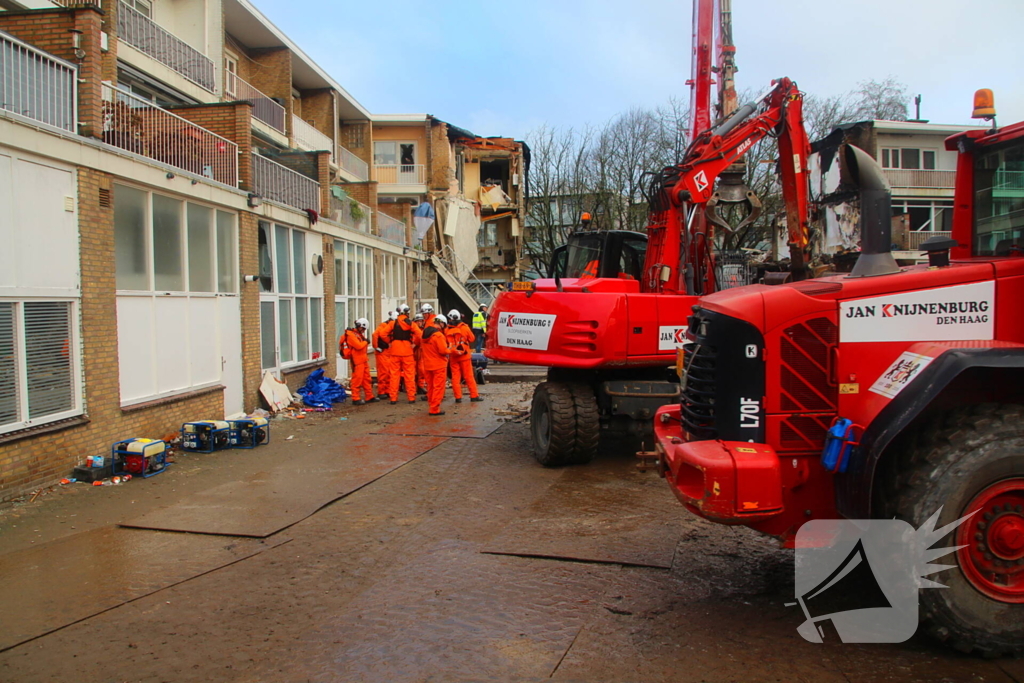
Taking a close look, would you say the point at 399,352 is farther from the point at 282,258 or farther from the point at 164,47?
the point at 164,47

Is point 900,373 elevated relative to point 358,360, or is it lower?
elevated

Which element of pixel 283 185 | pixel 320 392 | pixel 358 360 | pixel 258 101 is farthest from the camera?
pixel 258 101

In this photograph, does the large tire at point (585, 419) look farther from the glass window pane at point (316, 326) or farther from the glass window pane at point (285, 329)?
the glass window pane at point (316, 326)

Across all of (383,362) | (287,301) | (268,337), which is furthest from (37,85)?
(383,362)

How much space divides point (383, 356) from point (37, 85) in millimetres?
8121

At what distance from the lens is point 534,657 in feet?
12.4

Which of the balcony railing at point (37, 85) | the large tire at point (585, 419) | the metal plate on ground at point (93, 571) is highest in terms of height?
the balcony railing at point (37, 85)

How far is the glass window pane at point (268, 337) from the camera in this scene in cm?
1374

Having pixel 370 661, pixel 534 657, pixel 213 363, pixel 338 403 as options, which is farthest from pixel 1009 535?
pixel 338 403

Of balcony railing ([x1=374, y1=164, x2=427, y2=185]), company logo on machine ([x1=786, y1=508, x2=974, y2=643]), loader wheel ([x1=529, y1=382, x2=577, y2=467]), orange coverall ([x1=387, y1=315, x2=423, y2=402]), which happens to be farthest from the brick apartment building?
balcony railing ([x1=374, y1=164, x2=427, y2=185])

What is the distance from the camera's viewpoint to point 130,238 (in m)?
9.63

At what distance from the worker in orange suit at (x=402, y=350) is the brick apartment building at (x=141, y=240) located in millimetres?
2182

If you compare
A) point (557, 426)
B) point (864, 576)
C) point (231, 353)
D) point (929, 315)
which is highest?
point (929, 315)

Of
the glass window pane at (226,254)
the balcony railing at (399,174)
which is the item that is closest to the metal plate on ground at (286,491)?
the glass window pane at (226,254)
